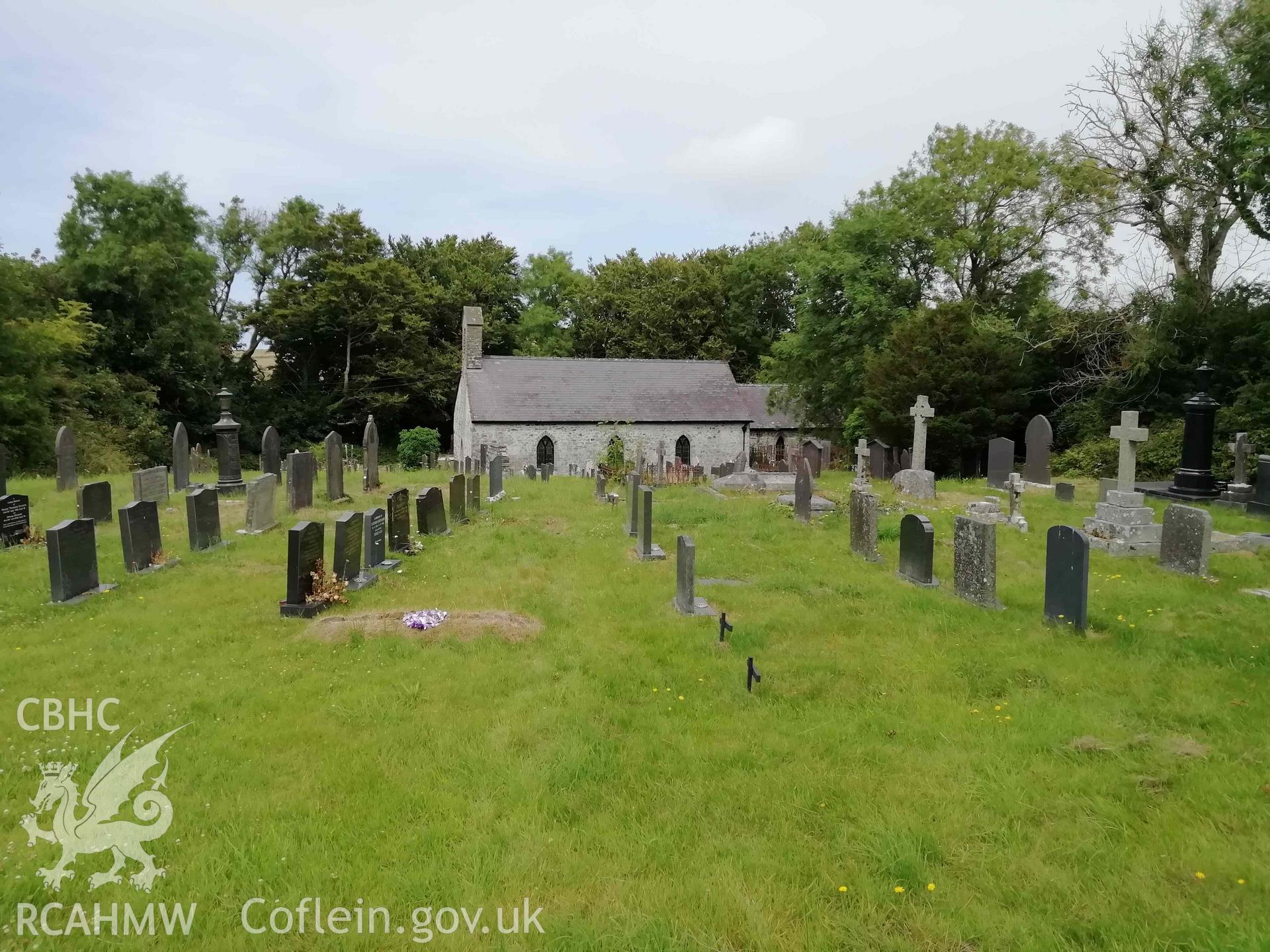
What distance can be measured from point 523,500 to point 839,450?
15.7m

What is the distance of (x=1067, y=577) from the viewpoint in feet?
23.8

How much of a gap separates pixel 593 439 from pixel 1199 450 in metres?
19.5

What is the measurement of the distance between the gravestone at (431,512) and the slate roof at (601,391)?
16.0 metres

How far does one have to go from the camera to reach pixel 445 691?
589cm

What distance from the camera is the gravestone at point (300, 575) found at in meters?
Result: 7.80

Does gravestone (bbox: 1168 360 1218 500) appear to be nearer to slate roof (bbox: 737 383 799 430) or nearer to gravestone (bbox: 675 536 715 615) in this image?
gravestone (bbox: 675 536 715 615)

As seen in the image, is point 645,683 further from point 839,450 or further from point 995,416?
point 839,450

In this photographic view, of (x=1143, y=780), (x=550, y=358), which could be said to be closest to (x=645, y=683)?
(x=1143, y=780)

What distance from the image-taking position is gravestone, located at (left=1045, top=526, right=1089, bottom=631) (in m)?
7.04

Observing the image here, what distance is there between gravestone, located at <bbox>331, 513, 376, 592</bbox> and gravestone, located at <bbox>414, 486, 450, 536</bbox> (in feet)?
8.51

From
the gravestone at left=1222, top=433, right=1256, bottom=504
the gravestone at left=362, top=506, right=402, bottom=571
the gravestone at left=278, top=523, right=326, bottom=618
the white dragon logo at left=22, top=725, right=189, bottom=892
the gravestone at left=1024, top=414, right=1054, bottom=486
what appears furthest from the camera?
the gravestone at left=1024, top=414, right=1054, bottom=486

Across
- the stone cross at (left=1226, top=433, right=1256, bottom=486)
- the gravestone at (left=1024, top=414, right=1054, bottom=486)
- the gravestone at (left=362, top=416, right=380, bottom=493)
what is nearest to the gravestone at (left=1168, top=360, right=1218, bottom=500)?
the stone cross at (left=1226, top=433, right=1256, bottom=486)

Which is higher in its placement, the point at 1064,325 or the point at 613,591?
the point at 1064,325

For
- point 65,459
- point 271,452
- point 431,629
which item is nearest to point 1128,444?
point 431,629
